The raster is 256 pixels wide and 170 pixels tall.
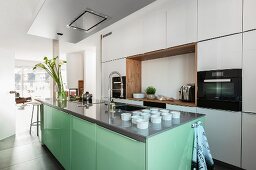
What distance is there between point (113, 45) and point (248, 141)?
3496 millimetres

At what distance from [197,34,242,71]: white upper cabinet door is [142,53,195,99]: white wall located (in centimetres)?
63

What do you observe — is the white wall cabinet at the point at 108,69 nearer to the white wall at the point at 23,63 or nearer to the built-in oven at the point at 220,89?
the built-in oven at the point at 220,89

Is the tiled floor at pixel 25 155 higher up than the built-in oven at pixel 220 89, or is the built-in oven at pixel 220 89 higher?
the built-in oven at pixel 220 89

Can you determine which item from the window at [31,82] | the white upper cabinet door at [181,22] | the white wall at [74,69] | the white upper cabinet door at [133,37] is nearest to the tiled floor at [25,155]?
the white upper cabinet door at [181,22]

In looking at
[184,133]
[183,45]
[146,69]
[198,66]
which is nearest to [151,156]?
[184,133]

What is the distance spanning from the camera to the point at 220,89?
2.18 meters

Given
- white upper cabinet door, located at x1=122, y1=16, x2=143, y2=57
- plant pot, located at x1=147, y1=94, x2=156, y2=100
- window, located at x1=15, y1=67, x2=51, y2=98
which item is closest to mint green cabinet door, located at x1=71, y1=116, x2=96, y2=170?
plant pot, located at x1=147, y1=94, x2=156, y2=100

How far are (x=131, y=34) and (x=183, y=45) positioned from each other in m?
1.47

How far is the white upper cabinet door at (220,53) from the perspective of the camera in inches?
79.7

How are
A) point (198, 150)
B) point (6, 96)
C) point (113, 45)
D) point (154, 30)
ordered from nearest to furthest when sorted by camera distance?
point (198, 150), point (154, 30), point (6, 96), point (113, 45)

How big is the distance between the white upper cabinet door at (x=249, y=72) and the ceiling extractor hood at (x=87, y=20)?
74.5 inches

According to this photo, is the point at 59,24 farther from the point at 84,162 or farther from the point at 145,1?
the point at 84,162

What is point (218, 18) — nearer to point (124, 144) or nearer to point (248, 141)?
point (248, 141)

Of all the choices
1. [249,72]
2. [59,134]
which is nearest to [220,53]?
[249,72]
